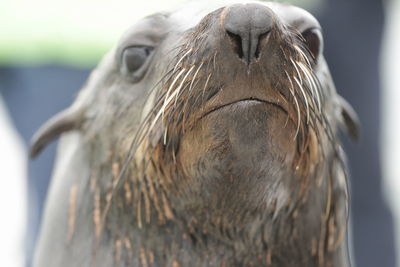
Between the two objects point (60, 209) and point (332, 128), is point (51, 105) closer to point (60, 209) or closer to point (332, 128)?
point (60, 209)

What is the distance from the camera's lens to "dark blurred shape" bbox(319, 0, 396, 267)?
5.73 meters

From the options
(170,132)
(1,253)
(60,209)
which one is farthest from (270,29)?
(1,253)

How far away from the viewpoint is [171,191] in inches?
91.5

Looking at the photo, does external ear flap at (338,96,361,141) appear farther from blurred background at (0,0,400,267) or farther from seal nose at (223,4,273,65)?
blurred background at (0,0,400,267)

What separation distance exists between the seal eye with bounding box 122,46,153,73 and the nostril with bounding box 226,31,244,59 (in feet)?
1.77

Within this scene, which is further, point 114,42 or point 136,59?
point 114,42

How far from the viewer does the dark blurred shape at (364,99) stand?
18.8 ft

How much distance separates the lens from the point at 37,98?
18.8 ft

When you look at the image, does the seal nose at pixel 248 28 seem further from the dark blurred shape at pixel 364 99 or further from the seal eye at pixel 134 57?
the dark blurred shape at pixel 364 99

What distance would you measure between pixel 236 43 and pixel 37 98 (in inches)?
154

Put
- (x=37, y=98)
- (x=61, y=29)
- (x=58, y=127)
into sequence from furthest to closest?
(x=61, y=29) < (x=37, y=98) < (x=58, y=127)

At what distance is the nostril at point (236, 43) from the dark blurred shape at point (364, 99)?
3.81 meters

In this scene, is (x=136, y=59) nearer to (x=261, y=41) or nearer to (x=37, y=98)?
(x=261, y=41)

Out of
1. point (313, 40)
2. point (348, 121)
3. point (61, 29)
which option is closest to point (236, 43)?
point (313, 40)
